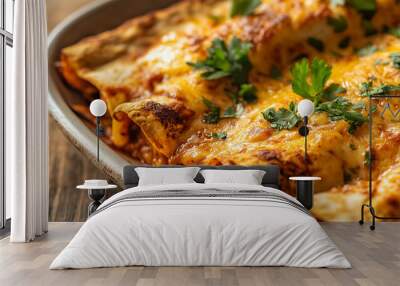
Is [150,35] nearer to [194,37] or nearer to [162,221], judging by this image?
[194,37]

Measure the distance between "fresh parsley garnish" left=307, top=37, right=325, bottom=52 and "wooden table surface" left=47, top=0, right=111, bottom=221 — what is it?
101 inches

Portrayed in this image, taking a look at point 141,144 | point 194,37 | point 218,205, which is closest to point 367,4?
point 194,37

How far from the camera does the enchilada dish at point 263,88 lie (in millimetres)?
5691

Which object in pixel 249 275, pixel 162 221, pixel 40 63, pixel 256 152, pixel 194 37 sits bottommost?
pixel 249 275

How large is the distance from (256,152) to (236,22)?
58.2 inches

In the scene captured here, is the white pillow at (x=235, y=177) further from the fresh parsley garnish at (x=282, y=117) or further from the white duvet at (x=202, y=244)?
the white duvet at (x=202, y=244)

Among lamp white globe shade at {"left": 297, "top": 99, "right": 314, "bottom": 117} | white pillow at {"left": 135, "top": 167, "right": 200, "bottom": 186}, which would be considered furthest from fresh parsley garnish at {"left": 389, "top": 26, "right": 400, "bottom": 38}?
white pillow at {"left": 135, "top": 167, "right": 200, "bottom": 186}

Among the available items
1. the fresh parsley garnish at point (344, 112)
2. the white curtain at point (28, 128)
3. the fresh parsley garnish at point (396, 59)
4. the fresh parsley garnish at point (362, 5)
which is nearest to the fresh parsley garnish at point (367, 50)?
the fresh parsley garnish at point (396, 59)

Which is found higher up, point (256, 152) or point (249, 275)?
point (256, 152)

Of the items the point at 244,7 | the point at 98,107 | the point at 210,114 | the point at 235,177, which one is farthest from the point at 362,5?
the point at 98,107

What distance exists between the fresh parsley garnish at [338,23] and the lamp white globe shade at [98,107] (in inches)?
96.0

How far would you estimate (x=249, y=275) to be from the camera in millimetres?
3561

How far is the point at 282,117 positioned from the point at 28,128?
2.40 meters

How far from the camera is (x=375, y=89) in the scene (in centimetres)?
580
